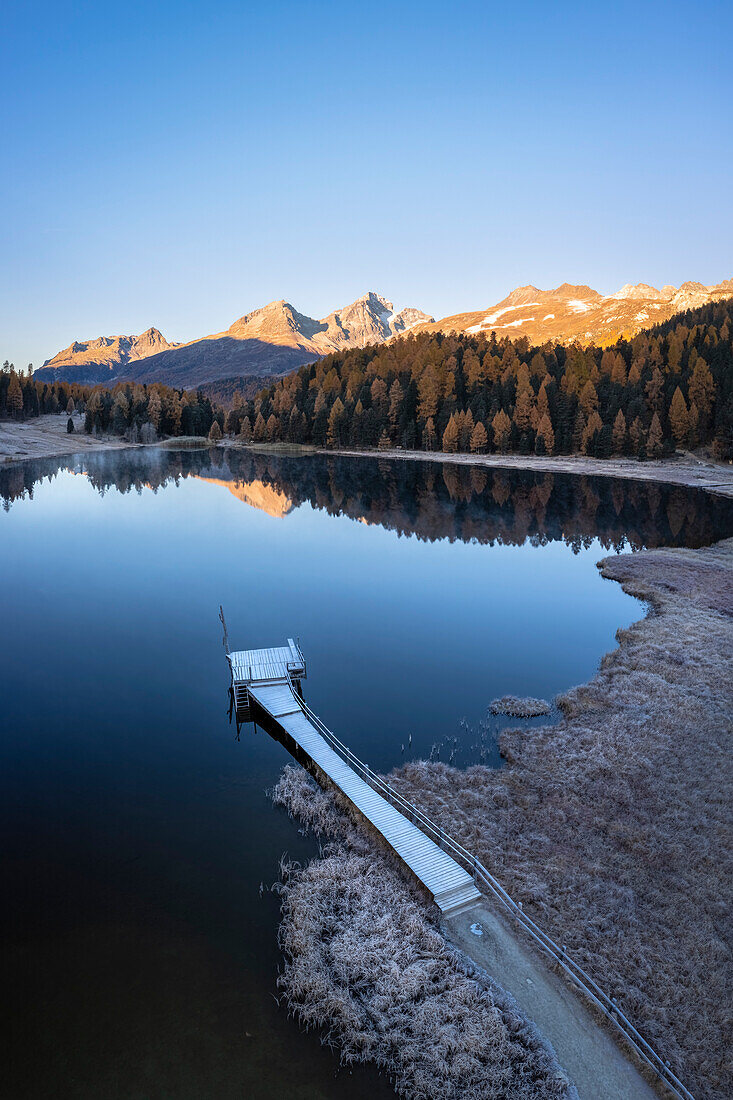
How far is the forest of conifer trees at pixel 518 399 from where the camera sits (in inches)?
5015

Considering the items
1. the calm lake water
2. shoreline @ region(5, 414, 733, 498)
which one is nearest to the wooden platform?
the calm lake water

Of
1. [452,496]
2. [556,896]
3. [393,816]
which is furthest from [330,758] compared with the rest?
[452,496]

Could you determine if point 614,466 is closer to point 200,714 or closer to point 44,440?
point 200,714

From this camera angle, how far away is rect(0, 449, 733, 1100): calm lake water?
39.7 feet

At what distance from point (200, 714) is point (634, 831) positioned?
17089mm

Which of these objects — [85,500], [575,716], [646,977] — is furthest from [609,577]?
[85,500]

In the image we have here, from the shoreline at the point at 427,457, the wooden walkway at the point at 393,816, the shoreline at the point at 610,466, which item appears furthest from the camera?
the shoreline at the point at 427,457

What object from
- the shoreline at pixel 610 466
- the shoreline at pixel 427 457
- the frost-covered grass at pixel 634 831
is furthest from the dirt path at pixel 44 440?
the frost-covered grass at pixel 634 831

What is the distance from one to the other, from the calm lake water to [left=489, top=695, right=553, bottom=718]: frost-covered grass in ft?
2.93

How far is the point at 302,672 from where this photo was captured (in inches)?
1085

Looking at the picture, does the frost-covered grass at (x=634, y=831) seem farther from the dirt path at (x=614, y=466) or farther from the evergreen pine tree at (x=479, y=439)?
the evergreen pine tree at (x=479, y=439)

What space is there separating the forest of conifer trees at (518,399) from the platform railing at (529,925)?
12201 centimetres

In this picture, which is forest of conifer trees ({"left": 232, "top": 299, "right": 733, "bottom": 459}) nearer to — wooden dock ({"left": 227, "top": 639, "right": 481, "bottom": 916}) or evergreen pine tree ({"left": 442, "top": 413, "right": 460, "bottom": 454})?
evergreen pine tree ({"left": 442, "top": 413, "right": 460, "bottom": 454})

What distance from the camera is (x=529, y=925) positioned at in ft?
45.2
